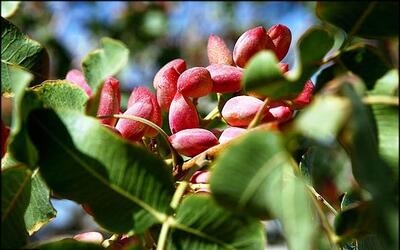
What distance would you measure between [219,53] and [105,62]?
0.86 ft

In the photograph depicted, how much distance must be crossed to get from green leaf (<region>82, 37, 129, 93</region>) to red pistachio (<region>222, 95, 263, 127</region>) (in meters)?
0.17

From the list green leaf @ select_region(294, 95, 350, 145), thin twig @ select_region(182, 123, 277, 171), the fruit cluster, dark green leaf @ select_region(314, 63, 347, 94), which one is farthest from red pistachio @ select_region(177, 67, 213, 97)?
green leaf @ select_region(294, 95, 350, 145)

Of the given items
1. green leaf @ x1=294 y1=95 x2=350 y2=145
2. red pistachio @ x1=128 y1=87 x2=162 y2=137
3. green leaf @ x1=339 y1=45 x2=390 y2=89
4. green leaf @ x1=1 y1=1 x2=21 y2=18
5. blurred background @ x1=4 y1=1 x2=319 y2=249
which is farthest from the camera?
blurred background @ x1=4 y1=1 x2=319 y2=249

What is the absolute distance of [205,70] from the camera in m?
0.71

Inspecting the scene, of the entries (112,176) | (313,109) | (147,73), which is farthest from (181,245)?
(147,73)

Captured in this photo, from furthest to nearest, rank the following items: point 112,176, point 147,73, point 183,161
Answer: point 147,73, point 183,161, point 112,176

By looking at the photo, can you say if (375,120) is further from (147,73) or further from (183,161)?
(147,73)

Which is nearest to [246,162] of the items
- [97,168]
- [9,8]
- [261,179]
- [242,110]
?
[261,179]

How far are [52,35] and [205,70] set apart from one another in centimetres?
229

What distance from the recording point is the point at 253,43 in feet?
2.32

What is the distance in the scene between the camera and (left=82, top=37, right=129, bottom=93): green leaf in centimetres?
52

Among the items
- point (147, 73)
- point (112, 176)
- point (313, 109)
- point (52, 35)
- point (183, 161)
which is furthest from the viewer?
point (147, 73)

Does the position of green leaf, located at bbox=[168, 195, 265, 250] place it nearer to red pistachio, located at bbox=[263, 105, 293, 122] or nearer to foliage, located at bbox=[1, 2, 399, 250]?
foliage, located at bbox=[1, 2, 399, 250]

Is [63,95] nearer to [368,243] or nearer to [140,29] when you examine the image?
[368,243]
